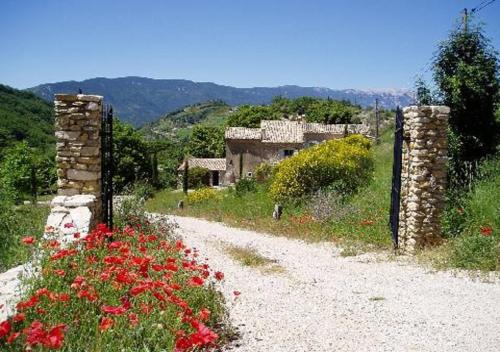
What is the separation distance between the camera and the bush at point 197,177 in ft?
147

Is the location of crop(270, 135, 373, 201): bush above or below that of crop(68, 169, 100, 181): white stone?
below

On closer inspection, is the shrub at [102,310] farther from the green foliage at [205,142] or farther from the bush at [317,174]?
the green foliage at [205,142]

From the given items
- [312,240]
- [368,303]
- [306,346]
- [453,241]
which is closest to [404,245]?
[453,241]

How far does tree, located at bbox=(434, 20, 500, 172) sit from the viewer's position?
1048cm

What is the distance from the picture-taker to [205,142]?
64250mm

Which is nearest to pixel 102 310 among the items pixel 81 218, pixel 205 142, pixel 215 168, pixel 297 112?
pixel 81 218

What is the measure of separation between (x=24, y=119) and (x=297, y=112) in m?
40.9

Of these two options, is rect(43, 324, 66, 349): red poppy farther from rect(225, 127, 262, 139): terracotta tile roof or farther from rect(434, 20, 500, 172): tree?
rect(225, 127, 262, 139): terracotta tile roof

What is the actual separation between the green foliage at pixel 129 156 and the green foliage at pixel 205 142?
15821 mm

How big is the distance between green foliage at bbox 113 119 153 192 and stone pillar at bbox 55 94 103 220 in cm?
3660

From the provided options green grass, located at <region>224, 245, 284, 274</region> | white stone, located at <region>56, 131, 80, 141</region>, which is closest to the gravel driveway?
green grass, located at <region>224, 245, 284, 274</region>

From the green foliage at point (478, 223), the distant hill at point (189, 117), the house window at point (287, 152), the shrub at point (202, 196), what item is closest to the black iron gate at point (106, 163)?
the green foliage at point (478, 223)

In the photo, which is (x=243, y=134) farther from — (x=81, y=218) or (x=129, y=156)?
(x=81, y=218)

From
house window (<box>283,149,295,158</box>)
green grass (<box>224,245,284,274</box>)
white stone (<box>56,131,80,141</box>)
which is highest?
white stone (<box>56,131,80,141</box>)
